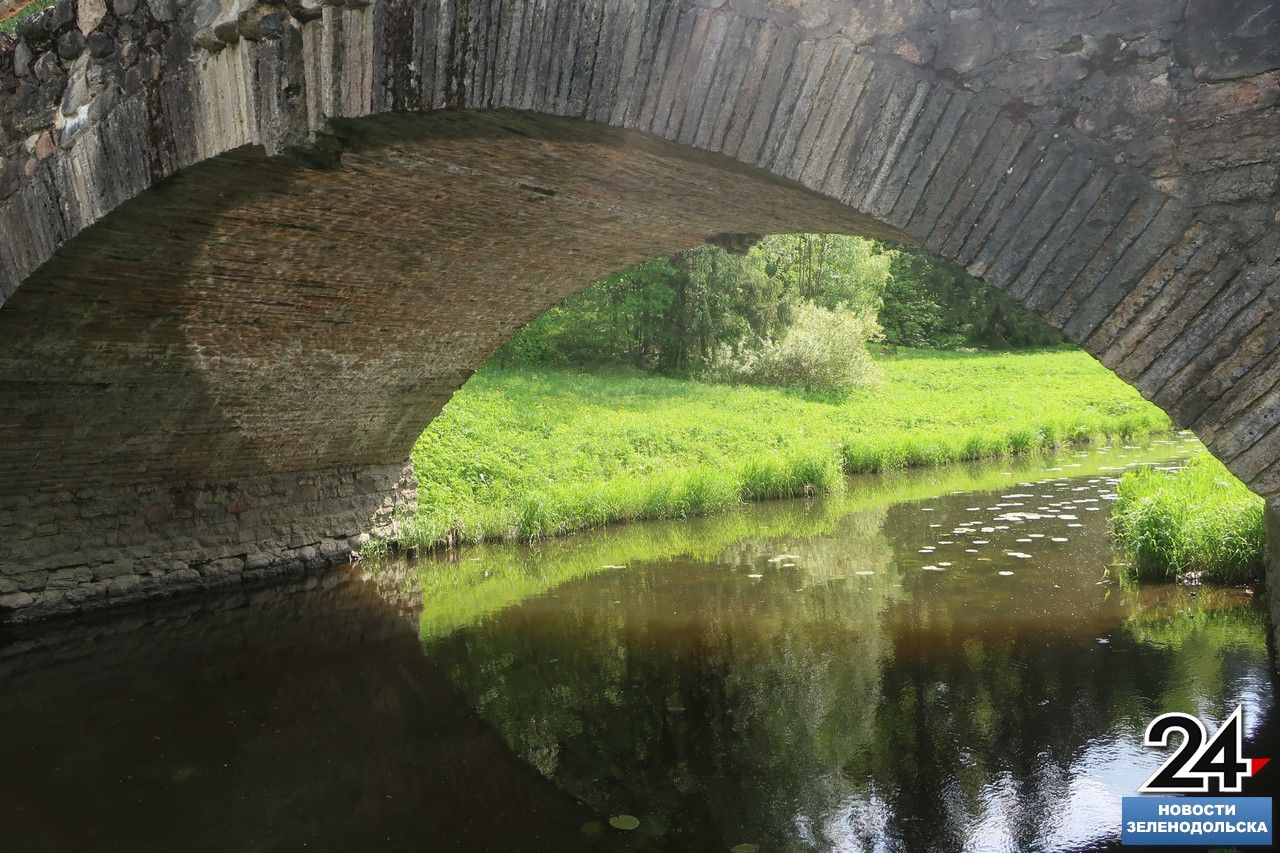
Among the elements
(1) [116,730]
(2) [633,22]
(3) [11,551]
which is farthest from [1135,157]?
(3) [11,551]

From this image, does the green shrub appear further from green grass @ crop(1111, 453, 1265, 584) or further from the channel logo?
the channel logo

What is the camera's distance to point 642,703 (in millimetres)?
5590

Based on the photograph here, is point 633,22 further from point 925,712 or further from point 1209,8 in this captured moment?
point 925,712

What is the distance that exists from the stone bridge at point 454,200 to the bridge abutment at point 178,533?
26 mm

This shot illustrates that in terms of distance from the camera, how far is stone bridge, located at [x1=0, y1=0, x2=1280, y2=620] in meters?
2.54

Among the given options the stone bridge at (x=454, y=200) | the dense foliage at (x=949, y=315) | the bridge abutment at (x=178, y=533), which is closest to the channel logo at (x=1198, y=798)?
the stone bridge at (x=454, y=200)

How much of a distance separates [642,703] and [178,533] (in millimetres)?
4772

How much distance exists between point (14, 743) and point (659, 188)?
433cm

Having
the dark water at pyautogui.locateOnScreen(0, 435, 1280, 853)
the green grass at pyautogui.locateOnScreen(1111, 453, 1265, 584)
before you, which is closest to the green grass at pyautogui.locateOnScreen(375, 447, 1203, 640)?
the dark water at pyautogui.locateOnScreen(0, 435, 1280, 853)

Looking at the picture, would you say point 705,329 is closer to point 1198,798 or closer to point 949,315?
point 1198,798

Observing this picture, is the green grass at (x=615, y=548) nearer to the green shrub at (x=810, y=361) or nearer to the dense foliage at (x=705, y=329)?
the green shrub at (x=810, y=361)

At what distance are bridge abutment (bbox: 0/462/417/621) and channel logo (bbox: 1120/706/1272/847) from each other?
7.07m

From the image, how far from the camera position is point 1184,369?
253 centimetres

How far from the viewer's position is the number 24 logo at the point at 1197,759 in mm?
4168
